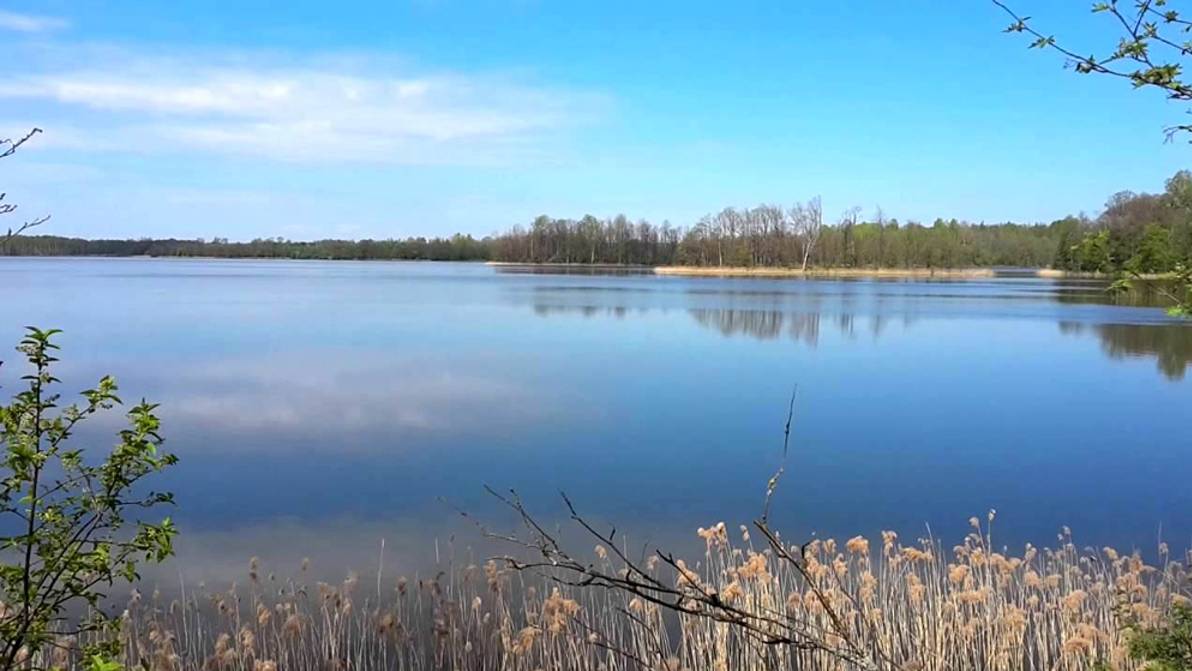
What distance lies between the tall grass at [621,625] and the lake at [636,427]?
3.20 feet

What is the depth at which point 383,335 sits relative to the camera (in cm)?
1908

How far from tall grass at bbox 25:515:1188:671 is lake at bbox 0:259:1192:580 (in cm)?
98

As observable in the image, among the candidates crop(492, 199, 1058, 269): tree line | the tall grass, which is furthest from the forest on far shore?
the tall grass

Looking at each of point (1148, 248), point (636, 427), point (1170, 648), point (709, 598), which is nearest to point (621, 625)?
point (1170, 648)

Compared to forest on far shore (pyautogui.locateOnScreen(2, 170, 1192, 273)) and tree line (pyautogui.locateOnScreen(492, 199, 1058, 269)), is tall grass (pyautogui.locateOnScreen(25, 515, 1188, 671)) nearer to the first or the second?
forest on far shore (pyautogui.locateOnScreen(2, 170, 1192, 273))

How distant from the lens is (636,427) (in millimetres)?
9906

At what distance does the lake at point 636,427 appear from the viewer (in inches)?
267

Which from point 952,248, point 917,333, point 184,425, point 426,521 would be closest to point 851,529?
point 426,521

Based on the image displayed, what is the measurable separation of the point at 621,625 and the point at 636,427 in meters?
5.25

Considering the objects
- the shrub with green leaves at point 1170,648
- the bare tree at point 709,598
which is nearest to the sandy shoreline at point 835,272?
the bare tree at point 709,598

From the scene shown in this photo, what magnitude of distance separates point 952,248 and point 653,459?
Result: 7155cm

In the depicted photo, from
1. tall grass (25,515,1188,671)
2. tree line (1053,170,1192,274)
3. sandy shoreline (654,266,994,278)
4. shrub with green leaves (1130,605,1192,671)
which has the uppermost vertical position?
tree line (1053,170,1192,274)

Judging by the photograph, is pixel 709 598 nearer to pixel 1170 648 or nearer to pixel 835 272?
pixel 1170 648

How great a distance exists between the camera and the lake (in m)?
6.77
